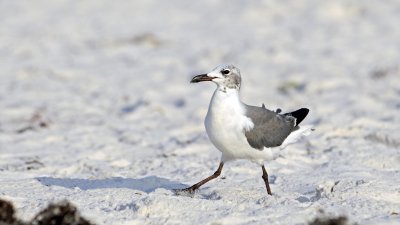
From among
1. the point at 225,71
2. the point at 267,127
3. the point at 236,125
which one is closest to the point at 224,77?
the point at 225,71

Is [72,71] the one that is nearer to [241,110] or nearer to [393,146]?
[393,146]

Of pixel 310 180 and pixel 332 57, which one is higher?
pixel 332 57

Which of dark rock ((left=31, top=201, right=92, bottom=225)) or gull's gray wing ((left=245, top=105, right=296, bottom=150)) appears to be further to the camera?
gull's gray wing ((left=245, top=105, right=296, bottom=150))

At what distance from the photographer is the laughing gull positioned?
6121 mm

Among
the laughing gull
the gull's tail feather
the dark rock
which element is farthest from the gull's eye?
the dark rock

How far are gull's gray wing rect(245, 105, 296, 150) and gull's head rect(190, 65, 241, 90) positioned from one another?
0.72 feet

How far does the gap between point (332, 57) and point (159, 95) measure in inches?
135

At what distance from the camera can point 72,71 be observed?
12.7 metres

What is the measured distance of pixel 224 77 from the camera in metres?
6.32

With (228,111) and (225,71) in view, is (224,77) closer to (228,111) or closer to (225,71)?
(225,71)

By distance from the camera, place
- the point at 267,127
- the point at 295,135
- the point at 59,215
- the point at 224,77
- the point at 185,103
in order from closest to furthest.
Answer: the point at 59,215 → the point at 224,77 → the point at 267,127 → the point at 295,135 → the point at 185,103

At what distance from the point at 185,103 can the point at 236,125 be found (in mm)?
4810

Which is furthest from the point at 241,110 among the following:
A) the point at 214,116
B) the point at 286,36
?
the point at 286,36

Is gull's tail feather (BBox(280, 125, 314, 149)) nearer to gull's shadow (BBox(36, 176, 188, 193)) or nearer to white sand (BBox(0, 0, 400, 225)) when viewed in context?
white sand (BBox(0, 0, 400, 225))
